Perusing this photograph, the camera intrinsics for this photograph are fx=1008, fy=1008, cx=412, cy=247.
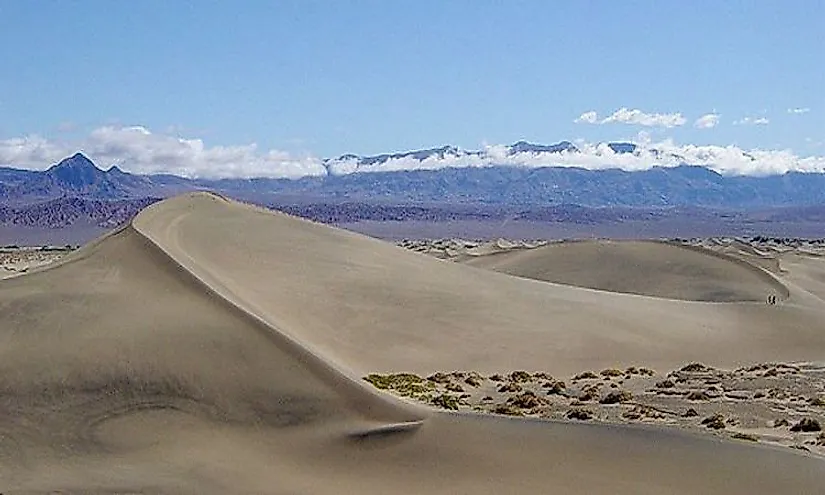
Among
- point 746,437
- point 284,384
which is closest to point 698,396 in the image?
point 746,437

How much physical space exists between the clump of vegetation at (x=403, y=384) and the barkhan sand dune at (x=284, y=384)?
1.16 meters

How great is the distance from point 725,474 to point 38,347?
43.2 feet

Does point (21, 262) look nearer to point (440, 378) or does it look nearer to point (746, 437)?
point (440, 378)

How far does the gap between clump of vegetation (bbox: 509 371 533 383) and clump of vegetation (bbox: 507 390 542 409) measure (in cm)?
389

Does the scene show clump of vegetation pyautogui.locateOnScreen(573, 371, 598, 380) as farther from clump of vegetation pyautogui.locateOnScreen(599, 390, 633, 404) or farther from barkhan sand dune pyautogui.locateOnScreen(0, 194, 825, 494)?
clump of vegetation pyautogui.locateOnScreen(599, 390, 633, 404)

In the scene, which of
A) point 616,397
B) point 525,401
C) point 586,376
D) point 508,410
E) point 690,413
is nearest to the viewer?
point 690,413

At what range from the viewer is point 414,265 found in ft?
129

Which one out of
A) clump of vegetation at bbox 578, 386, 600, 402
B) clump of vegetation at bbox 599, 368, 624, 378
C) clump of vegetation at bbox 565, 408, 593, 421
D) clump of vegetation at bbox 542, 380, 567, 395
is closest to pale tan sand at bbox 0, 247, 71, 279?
clump of vegetation at bbox 599, 368, 624, 378

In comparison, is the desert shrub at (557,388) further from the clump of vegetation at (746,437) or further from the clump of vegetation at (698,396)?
the clump of vegetation at (746,437)

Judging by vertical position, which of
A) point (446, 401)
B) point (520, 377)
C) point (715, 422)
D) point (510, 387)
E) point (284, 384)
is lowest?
point (520, 377)

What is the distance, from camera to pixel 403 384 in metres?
21.5

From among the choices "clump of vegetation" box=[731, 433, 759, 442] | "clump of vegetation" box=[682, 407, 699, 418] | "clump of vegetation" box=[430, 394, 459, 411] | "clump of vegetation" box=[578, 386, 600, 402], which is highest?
"clump of vegetation" box=[731, 433, 759, 442]

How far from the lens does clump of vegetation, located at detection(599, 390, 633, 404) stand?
19438 mm

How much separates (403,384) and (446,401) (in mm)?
2797
